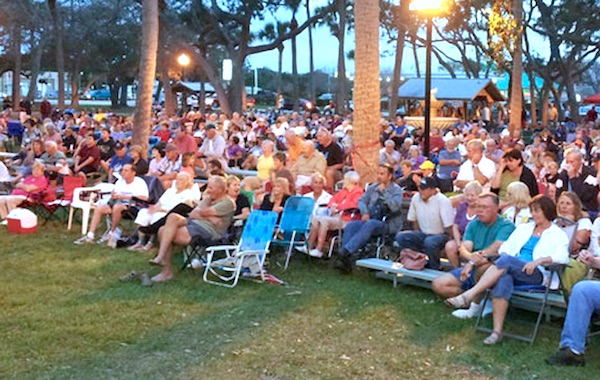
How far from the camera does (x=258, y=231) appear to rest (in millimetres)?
8297

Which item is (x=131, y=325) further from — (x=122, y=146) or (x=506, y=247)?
(x=122, y=146)

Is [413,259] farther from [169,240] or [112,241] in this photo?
[112,241]

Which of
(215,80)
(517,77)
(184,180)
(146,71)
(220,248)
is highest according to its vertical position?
(215,80)

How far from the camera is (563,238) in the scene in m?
6.13

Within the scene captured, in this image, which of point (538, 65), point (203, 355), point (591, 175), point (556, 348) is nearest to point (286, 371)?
point (203, 355)

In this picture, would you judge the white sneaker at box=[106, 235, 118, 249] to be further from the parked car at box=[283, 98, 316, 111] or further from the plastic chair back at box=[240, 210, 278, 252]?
the parked car at box=[283, 98, 316, 111]

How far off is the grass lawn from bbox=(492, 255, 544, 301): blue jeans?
40 cm

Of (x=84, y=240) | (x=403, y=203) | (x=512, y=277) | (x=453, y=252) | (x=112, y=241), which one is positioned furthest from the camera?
(x=84, y=240)

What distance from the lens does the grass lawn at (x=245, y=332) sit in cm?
535

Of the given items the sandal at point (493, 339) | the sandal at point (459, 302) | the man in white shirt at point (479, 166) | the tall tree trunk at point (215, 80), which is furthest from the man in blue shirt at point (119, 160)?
the tall tree trunk at point (215, 80)

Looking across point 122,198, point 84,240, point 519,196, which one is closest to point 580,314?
point 519,196

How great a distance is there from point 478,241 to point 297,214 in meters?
2.49

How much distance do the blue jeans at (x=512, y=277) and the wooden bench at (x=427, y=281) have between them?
101mm

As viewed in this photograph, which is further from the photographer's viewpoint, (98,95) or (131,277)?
(98,95)
